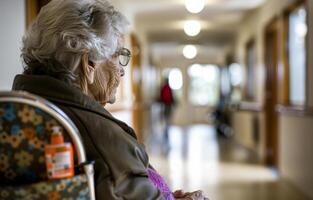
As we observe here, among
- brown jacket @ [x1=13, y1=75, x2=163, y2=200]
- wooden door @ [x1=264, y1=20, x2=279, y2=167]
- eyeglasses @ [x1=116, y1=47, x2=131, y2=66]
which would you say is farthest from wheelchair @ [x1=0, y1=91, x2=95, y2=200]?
wooden door @ [x1=264, y1=20, x2=279, y2=167]

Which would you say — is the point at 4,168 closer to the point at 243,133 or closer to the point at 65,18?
the point at 65,18

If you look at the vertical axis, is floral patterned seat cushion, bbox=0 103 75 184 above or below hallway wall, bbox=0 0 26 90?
below

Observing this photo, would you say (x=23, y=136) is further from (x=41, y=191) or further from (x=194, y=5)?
(x=194, y=5)

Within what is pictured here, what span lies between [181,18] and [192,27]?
3.59ft

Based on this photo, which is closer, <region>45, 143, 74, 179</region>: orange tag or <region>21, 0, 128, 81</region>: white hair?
<region>45, 143, 74, 179</region>: orange tag

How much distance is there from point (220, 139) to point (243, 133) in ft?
4.51

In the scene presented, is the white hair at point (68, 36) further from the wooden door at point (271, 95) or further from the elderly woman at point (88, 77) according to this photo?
the wooden door at point (271, 95)

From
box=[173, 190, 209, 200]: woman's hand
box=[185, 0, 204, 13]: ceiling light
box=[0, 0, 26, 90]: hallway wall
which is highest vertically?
box=[185, 0, 204, 13]: ceiling light

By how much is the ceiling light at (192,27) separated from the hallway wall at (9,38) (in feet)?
21.3

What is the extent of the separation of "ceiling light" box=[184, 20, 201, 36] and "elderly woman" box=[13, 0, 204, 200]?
7596mm

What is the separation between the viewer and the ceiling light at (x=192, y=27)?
8914mm

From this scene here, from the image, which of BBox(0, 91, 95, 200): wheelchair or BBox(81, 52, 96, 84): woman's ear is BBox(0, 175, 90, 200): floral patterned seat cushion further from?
BBox(81, 52, 96, 84): woman's ear

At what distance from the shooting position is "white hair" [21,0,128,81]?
1.29m

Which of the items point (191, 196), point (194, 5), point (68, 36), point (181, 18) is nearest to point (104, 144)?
point (68, 36)
